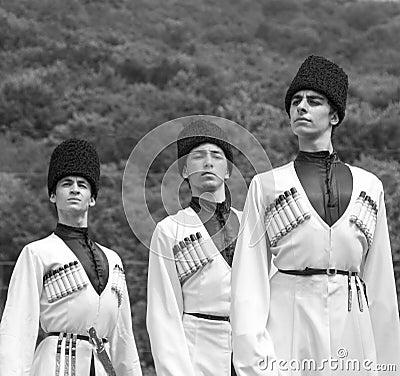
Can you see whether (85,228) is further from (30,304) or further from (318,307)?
(318,307)

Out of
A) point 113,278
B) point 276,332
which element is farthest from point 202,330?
point 276,332

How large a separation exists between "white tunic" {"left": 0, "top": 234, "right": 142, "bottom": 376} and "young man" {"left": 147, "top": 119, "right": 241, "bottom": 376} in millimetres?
358

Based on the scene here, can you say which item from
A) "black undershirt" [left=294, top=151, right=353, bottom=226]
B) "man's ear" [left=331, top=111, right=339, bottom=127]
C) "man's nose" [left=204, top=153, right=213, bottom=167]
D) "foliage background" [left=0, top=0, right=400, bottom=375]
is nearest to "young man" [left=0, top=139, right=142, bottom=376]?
"man's nose" [left=204, top=153, right=213, bottom=167]

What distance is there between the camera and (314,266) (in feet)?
13.7

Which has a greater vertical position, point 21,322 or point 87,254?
point 87,254

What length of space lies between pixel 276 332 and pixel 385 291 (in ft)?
1.49

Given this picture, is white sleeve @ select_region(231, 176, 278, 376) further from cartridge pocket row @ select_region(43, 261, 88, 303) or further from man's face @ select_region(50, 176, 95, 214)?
man's face @ select_region(50, 176, 95, 214)

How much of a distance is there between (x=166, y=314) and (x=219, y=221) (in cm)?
65

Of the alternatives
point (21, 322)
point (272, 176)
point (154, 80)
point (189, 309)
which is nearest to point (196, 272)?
point (189, 309)

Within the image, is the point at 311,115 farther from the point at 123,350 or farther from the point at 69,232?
the point at 123,350

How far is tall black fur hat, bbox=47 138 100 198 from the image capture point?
6105 mm

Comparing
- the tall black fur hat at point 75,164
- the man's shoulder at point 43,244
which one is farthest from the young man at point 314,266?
the tall black fur hat at point 75,164

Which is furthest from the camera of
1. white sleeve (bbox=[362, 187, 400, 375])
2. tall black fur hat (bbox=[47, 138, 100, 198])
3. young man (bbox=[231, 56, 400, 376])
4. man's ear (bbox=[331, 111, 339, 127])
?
tall black fur hat (bbox=[47, 138, 100, 198])

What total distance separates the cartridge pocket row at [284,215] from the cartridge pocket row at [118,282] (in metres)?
1.79
